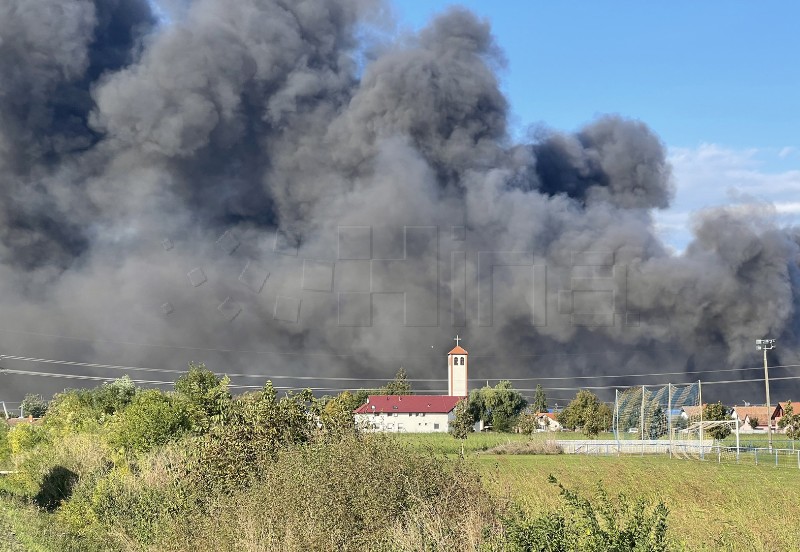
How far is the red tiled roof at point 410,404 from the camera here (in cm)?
9831

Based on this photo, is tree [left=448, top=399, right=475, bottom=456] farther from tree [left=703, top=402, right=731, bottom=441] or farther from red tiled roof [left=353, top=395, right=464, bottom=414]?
tree [left=703, top=402, right=731, bottom=441]

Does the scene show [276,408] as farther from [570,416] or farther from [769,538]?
[570,416]

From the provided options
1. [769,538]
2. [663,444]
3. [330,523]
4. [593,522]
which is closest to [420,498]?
[330,523]

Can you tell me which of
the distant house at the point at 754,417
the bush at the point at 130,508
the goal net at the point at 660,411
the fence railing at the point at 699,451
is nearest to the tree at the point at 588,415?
the goal net at the point at 660,411

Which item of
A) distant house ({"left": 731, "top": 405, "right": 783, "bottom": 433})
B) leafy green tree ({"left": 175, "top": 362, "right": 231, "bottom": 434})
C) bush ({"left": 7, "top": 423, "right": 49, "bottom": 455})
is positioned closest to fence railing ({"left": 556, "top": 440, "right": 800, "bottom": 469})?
leafy green tree ({"left": 175, "top": 362, "right": 231, "bottom": 434})

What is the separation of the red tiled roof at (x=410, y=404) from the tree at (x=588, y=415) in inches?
525

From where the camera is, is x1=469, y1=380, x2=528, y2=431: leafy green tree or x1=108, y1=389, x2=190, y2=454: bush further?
x1=469, y1=380, x2=528, y2=431: leafy green tree

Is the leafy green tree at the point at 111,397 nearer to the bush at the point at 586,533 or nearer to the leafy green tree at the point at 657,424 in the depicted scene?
the bush at the point at 586,533

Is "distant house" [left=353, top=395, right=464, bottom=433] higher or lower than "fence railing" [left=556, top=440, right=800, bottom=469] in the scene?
higher

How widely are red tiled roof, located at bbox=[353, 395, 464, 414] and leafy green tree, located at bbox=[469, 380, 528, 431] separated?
2906 mm

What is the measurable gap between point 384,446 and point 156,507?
4.38m

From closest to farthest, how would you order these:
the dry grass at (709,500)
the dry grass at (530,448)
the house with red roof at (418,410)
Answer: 1. the dry grass at (709,500)
2. the dry grass at (530,448)
3. the house with red roof at (418,410)

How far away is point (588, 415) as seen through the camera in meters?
83.1

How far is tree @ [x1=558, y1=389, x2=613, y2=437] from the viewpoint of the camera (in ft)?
262
